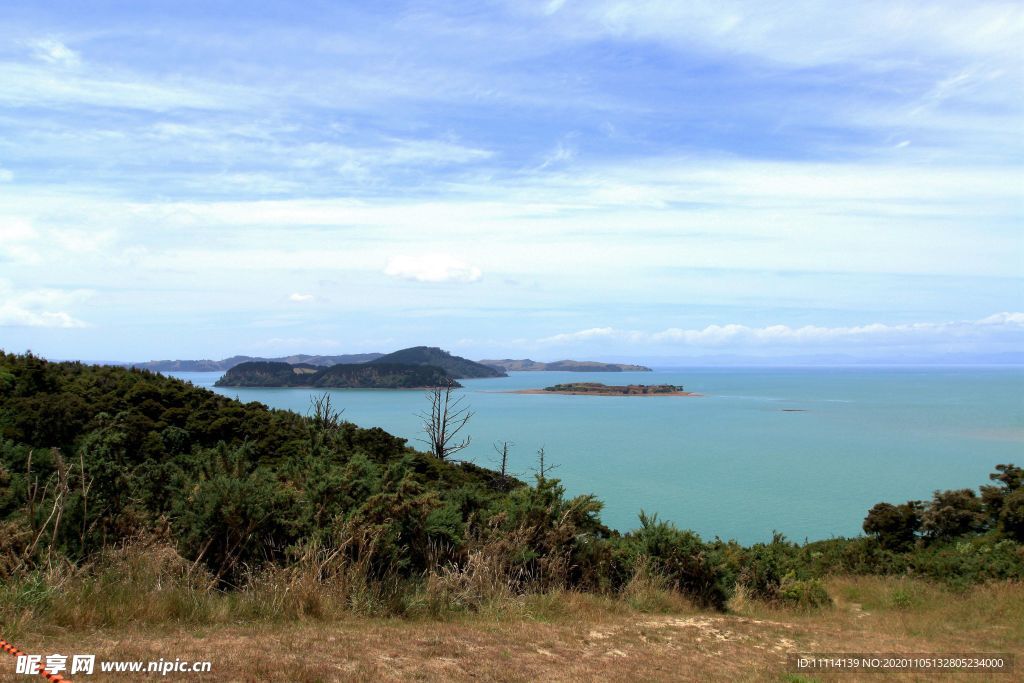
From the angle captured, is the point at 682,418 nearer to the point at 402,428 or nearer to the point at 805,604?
the point at 402,428

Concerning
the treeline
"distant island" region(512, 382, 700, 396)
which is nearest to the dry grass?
the treeline

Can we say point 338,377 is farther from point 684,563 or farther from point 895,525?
point 684,563

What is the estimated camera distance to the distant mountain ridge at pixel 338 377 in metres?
182

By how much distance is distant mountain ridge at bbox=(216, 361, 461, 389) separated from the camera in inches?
7146

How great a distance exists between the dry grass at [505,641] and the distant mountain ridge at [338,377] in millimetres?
171159

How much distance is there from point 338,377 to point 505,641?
191 m

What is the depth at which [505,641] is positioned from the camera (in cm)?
594

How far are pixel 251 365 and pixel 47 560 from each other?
19260 centimetres

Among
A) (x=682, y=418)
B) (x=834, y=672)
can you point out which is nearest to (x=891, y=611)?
(x=834, y=672)

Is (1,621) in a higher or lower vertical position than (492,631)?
higher

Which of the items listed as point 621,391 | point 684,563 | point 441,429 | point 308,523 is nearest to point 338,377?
point 621,391

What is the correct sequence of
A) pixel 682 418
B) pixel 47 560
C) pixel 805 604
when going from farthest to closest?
pixel 682 418, pixel 805 604, pixel 47 560

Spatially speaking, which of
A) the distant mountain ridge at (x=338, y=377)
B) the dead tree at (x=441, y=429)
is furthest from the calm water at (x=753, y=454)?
the distant mountain ridge at (x=338, y=377)

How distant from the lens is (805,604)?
39.7ft
